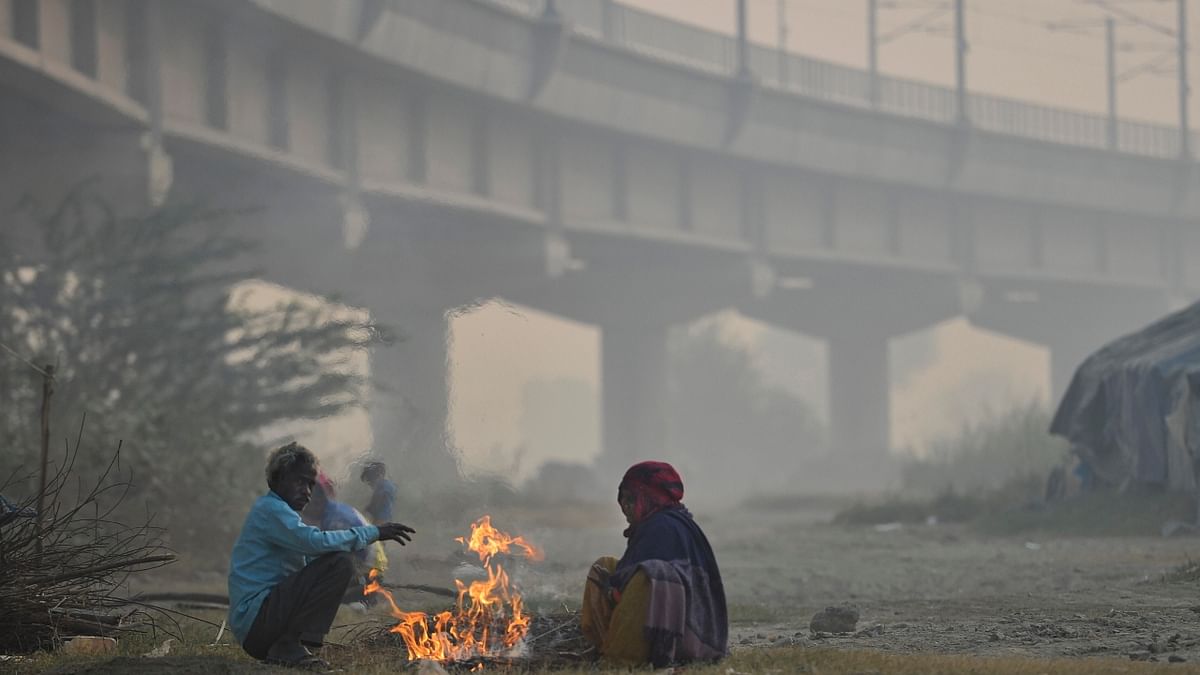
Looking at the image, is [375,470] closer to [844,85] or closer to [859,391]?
[844,85]

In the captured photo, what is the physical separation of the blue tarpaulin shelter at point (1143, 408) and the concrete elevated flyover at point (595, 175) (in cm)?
922

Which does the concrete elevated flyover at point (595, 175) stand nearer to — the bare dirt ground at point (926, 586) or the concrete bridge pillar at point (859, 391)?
the concrete bridge pillar at point (859, 391)

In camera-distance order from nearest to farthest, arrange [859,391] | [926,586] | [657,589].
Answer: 1. [657,589]
2. [926,586]
3. [859,391]

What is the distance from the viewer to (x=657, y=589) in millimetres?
8633

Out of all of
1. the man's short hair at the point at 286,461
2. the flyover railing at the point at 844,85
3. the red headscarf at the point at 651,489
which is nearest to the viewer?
the man's short hair at the point at 286,461

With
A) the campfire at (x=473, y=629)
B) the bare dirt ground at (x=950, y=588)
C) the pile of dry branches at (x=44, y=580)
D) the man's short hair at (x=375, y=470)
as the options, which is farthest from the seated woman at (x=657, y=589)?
the man's short hair at (x=375, y=470)

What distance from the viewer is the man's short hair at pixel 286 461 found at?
28.8 feet

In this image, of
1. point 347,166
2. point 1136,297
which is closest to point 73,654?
point 347,166

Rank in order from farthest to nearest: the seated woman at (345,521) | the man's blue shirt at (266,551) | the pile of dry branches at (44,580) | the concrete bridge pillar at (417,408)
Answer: the concrete bridge pillar at (417,408)
the seated woman at (345,521)
the pile of dry branches at (44,580)
the man's blue shirt at (266,551)

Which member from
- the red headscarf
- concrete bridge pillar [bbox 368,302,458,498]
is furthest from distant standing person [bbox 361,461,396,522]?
the red headscarf

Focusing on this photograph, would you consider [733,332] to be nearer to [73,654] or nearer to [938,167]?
[938,167]

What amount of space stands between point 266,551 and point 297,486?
39cm

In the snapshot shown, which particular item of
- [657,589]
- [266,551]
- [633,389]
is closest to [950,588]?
[657,589]

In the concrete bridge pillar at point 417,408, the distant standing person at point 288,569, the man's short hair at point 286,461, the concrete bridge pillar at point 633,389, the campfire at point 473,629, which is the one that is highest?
the concrete bridge pillar at point 633,389
